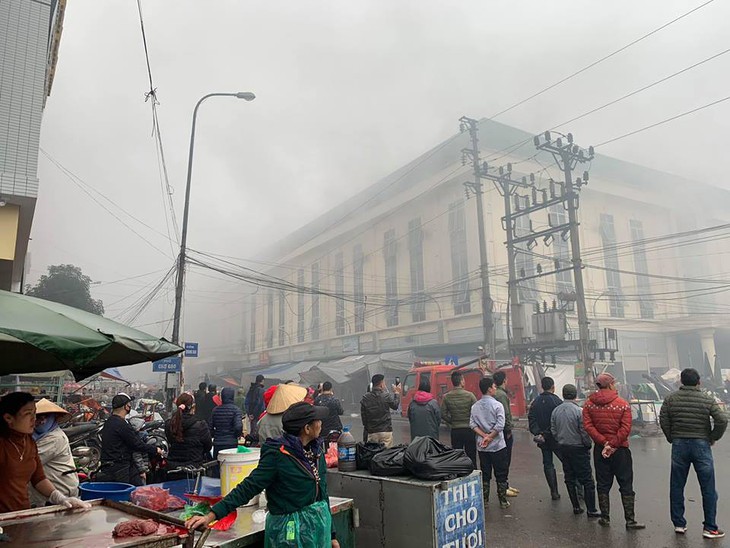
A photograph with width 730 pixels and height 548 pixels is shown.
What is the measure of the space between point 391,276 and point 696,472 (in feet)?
104

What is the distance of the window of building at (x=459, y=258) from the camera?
29.4m

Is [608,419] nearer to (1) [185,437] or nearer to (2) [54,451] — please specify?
(1) [185,437]

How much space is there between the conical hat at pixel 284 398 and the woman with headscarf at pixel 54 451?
1.88 metres

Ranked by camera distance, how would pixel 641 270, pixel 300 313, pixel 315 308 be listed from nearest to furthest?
pixel 641 270 → pixel 315 308 → pixel 300 313

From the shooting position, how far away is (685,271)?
36.9 m

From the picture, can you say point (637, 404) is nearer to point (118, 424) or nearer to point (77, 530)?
point (118, 424)

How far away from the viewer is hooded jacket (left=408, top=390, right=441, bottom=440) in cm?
727

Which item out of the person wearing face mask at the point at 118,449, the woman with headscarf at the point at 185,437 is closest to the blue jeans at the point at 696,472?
the woman with headscarf at the point at 185,437

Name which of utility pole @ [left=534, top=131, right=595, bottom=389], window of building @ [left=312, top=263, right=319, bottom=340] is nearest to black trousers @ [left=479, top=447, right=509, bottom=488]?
utility pole @ [left=534, top=131, right=595, bottom=389]

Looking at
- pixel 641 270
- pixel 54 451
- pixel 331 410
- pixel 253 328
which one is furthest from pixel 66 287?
pixel 641 270

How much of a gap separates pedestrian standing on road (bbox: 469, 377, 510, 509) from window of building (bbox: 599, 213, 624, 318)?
29.0 meters

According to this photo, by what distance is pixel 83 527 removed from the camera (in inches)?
110

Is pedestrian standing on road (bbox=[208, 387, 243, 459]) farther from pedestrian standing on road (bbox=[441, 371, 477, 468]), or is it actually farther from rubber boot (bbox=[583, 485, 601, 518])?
rubber boot (bbox=[583, 485, 601, 518])

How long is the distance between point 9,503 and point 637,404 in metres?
14.9
